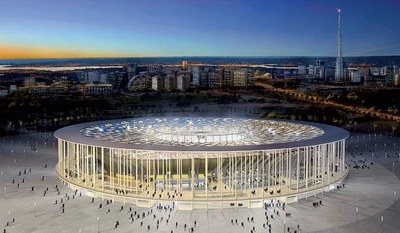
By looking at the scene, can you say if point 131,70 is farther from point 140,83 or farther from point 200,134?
point 200,134

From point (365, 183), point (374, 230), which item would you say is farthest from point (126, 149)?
point (365, 183)

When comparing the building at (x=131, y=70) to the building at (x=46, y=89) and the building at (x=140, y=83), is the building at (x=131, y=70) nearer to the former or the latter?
the building at (x=140, y=83)

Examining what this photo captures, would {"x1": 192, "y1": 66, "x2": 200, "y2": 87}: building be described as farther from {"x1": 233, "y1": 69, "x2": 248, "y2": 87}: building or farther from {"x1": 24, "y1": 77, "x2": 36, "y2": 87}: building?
{"x1": 24, "y1": 77, "x2": 36, "y2": 87}: building

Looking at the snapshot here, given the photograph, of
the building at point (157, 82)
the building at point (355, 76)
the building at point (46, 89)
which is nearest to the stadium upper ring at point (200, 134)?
the building at point (46, 89)

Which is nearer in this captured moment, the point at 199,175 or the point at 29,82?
the point at 199,175

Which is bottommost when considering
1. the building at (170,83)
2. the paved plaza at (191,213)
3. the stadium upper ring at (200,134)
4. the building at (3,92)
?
the paved plaza at (191,213)

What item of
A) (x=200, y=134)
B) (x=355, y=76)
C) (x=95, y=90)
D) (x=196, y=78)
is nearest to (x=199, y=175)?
(x=200, y=134)
